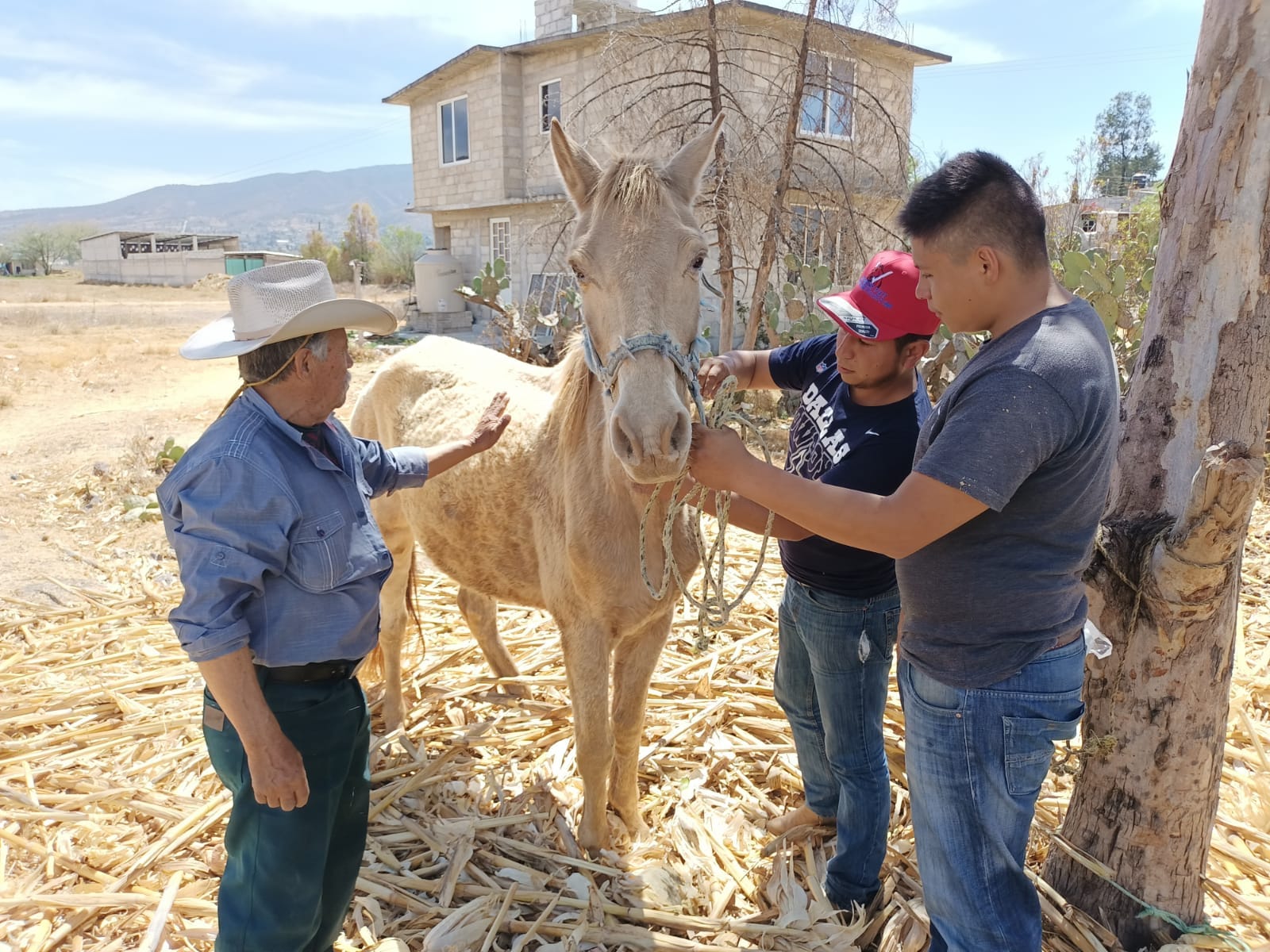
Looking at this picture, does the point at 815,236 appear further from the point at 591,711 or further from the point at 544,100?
the point at 544,100

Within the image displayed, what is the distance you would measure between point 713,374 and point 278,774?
1969 mm

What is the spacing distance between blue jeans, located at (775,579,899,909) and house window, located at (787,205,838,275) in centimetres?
668

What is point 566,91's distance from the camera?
19.2m

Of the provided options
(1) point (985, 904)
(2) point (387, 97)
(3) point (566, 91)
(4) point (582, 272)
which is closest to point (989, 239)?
(4) point (582, 272)

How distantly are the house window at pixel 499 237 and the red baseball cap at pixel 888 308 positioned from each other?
69.6 ft

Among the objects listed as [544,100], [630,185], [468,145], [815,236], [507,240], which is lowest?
[630,185]

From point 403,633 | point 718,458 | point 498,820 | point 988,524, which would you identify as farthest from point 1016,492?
point 403,633

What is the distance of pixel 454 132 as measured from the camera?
2325cm

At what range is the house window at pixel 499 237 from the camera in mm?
22500

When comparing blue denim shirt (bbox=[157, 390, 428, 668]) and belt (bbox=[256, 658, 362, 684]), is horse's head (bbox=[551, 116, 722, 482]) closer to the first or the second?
blue denim shirt (bbox=[157, 390, 428, 668])

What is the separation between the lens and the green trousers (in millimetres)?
2004

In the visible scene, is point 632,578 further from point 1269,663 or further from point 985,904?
point 1269,663

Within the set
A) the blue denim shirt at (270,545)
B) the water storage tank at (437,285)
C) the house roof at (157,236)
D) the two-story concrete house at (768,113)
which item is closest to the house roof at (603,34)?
the two-story concrete house at (768,113)

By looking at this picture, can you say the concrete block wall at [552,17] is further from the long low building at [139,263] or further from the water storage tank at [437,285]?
the long low building at [139,263]
